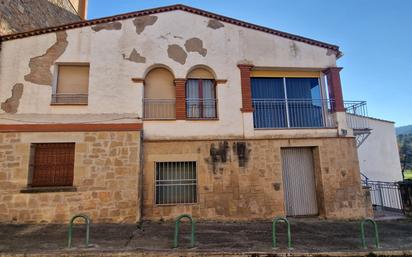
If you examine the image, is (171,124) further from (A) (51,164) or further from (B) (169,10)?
(B) (169,10)

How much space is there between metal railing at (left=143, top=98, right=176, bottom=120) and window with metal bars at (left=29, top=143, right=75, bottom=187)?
2.88m

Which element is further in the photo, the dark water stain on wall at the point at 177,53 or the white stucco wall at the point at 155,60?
the dark water stain on wall at the point at 177,53

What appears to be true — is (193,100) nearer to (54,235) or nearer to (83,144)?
(83,144)

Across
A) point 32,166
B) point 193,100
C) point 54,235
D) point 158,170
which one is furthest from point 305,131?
point 32,166

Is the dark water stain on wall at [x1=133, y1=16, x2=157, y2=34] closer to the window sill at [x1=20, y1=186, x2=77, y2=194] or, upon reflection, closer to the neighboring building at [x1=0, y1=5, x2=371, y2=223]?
the neighboring building at [x1=0, y1=5, x2=371, y2=223]

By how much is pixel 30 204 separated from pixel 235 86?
818cm

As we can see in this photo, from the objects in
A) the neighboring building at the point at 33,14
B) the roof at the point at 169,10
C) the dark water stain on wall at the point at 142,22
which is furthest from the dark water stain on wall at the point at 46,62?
the dark water stain on wall at the point at 142,22

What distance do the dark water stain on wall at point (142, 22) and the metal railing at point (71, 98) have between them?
3286 mm

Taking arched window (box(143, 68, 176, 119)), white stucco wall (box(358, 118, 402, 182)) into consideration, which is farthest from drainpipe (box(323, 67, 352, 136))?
arched window (box(143, 68, 176, 119))

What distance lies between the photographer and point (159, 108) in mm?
10305

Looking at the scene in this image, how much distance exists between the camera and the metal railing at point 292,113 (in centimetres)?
1077

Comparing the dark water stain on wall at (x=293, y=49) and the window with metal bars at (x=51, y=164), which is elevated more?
the dark water stain on wall at (x=293, y=49)

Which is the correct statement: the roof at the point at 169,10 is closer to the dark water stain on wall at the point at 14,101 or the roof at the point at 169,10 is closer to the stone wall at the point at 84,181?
the dark water stain on wall at the point at 14,101

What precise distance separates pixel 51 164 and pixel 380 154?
16.8 m
